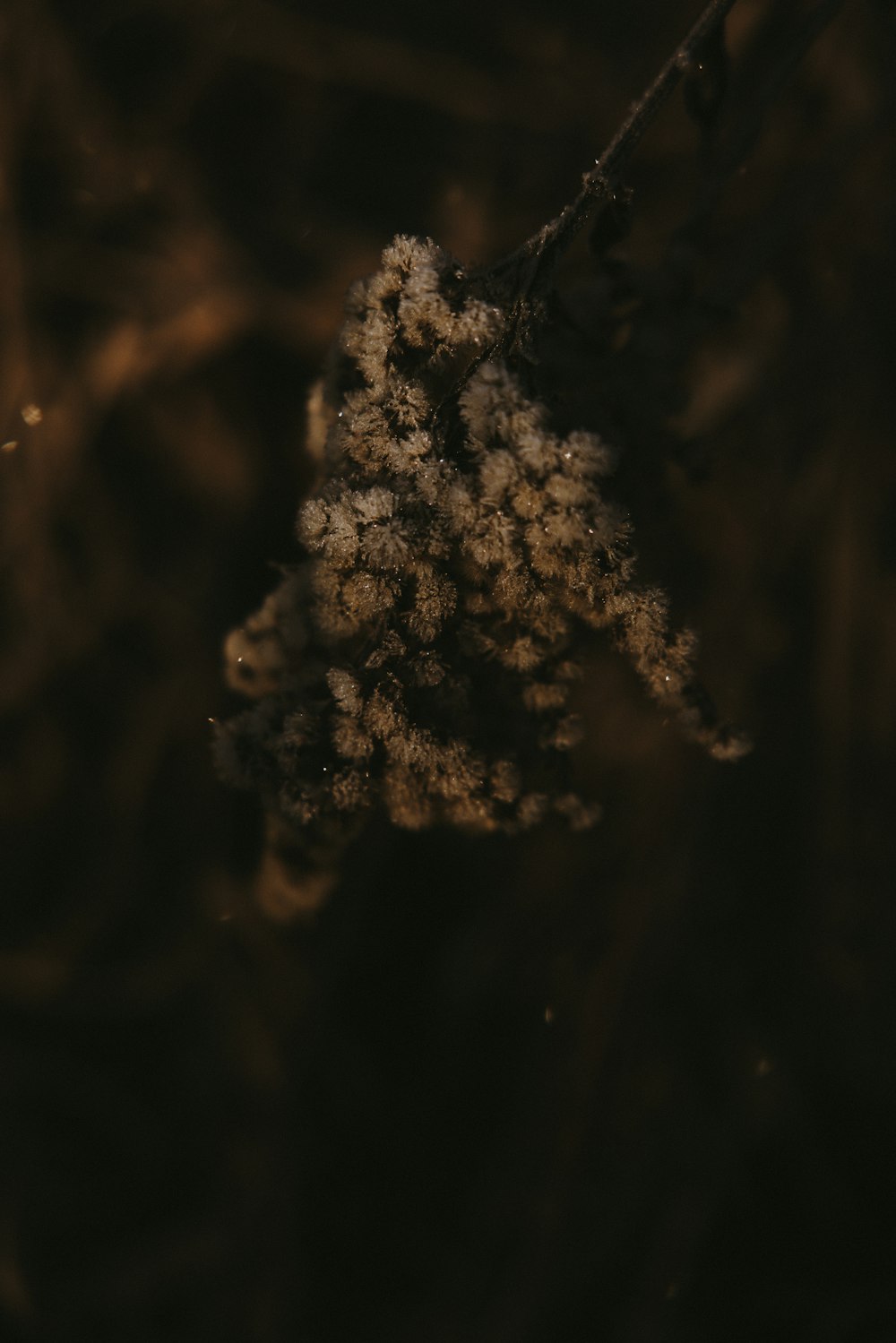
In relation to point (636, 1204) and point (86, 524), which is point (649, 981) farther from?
point (86, 524)

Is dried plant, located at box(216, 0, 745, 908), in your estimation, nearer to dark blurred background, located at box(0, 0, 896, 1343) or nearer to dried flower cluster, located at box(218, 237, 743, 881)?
dried flower cluster, located at box(218, 237, 743, 881)

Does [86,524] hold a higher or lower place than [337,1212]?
higher

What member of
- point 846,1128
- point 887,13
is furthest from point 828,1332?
point 887,13

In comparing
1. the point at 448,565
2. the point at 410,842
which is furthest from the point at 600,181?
the point at 410,842

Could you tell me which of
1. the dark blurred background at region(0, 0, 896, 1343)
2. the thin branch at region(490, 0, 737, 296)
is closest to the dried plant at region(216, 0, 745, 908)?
the thin branch at region(490, 0, 737, 296)

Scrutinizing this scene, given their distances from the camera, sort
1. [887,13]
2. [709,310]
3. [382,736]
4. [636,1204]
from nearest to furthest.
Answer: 1. [382,736]
2. [709,310]
3. [887,13]
4. [636,1204]

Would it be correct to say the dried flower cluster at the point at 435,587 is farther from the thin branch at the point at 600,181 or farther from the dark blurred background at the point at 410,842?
the dark blurred background at the point at 410,842

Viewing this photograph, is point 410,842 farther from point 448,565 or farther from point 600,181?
point 600,181
